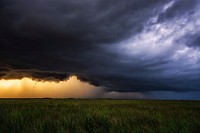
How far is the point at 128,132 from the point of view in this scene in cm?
582

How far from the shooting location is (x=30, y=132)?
5.58m

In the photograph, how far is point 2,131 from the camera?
5762 mm

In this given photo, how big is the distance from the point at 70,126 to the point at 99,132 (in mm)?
1080

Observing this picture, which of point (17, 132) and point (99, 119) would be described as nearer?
point (17, 132)

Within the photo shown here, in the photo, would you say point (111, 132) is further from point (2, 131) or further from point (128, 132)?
point (2, 131)

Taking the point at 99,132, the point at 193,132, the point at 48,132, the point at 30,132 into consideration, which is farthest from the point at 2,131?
the point at 193,132

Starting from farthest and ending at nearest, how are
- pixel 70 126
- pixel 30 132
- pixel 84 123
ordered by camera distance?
pixel 84 123 → pixel 70 126 → pixel 30 132

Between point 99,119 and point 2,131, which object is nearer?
point 2,131

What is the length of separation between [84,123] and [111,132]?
1788mm

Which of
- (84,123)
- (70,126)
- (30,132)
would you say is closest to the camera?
(30,132)

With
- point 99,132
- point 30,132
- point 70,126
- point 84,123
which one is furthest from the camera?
point 84,123

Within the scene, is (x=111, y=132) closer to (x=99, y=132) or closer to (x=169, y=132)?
(x=99, y=132)

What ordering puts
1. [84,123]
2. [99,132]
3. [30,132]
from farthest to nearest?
[84,123] < [99,132] < [30,132]

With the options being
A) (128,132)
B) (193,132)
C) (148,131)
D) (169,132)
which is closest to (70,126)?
(128,132)
